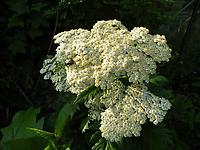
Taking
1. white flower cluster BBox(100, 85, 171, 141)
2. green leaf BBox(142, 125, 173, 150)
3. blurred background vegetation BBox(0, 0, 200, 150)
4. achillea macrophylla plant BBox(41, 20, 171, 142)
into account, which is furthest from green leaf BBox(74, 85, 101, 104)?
blurred background vegetation BBox(0, 0, 200, 150)

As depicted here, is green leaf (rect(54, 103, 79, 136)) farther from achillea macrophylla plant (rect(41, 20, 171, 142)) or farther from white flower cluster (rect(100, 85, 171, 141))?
white flower cluster (rect(100, 85, 171, 141))

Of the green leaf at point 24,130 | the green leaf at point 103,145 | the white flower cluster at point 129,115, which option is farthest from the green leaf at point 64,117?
the white flower cluster at point 129,115

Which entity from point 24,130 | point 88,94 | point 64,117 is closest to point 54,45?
point 24,130

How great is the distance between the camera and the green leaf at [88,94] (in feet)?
8.51

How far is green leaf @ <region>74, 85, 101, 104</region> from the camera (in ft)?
8.51

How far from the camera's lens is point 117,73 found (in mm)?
2508

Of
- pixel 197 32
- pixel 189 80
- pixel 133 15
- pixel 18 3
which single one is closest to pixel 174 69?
pixel 189 80

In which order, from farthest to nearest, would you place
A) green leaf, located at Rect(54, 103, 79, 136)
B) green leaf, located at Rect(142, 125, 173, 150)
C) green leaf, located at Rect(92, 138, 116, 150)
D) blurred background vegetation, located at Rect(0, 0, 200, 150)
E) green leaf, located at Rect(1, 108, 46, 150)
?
blurred background vegetation, located at Rect(0, 0, 200, 150)
green leaf, located at Rect(1, 108, 46, 150)
green leaf, located at Rect(54, 103, 79, 136)
green leaf, located at Rect(142, 125, 173, 150)
green leaf, located at Rect(92, 138, 116, 150)

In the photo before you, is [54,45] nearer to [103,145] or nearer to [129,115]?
[103,145]

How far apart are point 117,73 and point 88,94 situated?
271 mm

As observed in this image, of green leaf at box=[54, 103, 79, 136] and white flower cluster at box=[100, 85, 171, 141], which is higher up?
white flower cluster at box=[100, 85, 171, 141]

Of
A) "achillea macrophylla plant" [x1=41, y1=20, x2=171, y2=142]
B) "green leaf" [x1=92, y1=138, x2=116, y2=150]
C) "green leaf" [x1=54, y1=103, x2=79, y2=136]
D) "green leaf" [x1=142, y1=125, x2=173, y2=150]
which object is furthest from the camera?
"green leaf" [x1=54, y1=103, x2=79, y2=136]

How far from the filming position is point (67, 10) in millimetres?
4492

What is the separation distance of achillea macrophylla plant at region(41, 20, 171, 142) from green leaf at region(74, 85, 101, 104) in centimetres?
2
